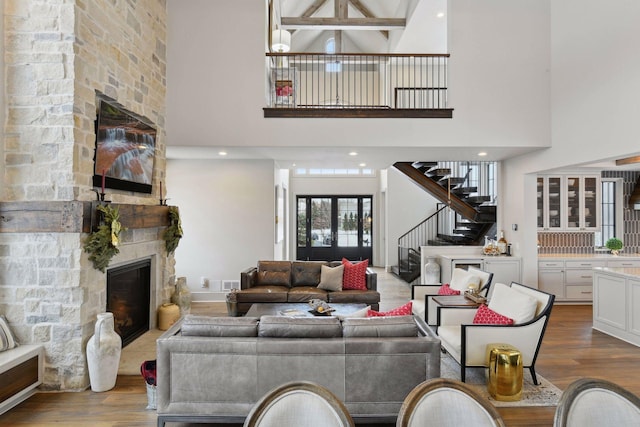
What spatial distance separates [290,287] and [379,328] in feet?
11.0

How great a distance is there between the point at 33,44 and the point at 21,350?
8.89ft

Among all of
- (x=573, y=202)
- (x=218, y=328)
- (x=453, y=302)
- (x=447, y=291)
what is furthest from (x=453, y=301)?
(x=573, y=202)

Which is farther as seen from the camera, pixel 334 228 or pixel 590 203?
pixel 334 228

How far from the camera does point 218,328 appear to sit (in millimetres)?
2812

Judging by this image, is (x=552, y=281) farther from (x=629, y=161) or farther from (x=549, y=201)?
(x=629, y=161)

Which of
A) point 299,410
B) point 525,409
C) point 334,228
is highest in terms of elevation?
point 334,228

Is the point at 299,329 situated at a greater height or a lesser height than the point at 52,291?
lesser

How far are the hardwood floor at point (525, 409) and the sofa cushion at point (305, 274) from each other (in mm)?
2917

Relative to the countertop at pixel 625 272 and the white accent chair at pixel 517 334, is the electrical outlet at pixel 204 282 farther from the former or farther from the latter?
the countertop at pixel 625 272

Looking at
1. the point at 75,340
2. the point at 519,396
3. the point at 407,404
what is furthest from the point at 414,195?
the point at 407,404

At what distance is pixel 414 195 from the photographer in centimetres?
1080

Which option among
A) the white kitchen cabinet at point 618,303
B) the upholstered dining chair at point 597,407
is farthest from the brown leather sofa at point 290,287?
the upholstered dining chair at point 597,407

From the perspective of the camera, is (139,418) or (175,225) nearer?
(139,418)

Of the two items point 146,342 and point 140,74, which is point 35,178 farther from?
point 146,342
